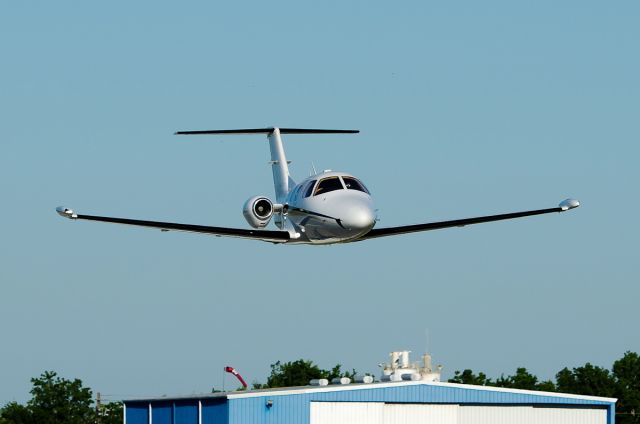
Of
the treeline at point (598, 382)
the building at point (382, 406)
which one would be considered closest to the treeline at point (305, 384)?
the treeline at point (598, 382)

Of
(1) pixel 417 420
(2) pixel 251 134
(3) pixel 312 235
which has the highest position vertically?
(2) pixel 251 134

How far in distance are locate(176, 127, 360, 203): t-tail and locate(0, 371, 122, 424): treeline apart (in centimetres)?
5067

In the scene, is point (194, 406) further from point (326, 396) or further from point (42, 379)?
point (42, 379)

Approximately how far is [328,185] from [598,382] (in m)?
80.6

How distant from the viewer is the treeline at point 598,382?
396 ft

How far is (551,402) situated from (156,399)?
16.3 meters

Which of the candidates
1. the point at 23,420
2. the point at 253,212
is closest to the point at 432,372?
the point at 253,212

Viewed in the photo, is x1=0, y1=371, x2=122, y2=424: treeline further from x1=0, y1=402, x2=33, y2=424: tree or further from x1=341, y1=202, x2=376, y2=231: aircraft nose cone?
x1=341, y1=202, x2=376, y2=231: aircraft nose cone

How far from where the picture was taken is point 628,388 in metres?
127

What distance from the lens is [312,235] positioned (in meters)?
51.0

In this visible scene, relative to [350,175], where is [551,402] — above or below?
below

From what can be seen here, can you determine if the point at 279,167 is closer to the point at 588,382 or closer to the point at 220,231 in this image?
the point at 220,231

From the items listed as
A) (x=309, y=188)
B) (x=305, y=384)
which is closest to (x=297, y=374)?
(x=305, y=384)

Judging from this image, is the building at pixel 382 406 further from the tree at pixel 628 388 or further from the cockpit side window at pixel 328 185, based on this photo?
the tree at pixel 628 388
